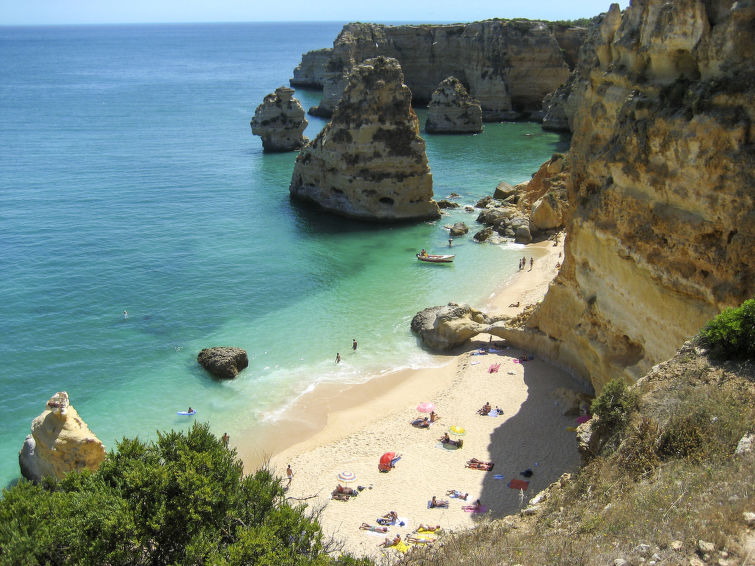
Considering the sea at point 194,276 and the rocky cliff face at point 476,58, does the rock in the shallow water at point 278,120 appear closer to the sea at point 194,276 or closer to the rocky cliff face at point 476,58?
the sea at point 194,276

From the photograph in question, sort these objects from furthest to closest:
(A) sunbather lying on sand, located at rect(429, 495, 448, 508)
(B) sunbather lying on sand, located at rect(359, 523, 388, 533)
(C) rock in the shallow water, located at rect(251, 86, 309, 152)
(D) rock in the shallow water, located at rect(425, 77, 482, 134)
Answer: (D) rock in the shallow water, located at rect(425, 77, 482, 134) < (C) rock in the shallow water, located at rect(251, 86, 309, 152) < (A) sunbather lying on sand, located at rect(429, 495, 448, 508) < (B) sunbather lying on sand, located at rect(359, 523, 388, 533)

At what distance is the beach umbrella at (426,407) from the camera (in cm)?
2514

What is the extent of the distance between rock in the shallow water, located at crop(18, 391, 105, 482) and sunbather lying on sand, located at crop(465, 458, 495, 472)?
1159cm

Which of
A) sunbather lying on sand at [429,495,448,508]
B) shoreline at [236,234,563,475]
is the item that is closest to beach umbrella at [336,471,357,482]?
shoreline at [236,234,563,475]

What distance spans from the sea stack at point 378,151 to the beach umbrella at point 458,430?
1061 inches

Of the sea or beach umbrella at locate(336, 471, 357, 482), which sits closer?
beach umbrella at locate(336, 471, 357, 482)

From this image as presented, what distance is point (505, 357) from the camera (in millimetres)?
28203

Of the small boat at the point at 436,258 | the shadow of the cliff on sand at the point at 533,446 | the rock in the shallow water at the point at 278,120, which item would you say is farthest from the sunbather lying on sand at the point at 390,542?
the rock in the shallow water at the point at 278,120

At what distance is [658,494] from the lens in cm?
1066

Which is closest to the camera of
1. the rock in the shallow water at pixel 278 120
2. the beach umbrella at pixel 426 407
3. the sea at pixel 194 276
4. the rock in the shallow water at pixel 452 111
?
the beach umbrella at pixel 426 407

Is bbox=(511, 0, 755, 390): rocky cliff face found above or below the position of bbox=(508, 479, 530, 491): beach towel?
above

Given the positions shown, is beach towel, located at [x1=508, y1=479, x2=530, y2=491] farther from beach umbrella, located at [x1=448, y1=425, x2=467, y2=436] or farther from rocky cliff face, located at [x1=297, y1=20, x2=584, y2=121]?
rocky cliff face, located at [x1=297, y1=20, x2=584, y2=121]

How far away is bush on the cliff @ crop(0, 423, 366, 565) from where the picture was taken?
1162 centimetres

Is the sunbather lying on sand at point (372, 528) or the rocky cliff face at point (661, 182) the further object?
the sunbather lying on sand at point (372, 528)
